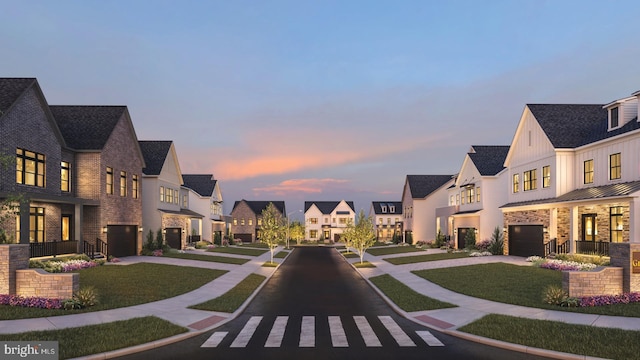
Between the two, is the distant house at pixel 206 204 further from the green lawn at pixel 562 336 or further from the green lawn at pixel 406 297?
the green lawn at pixel 562 336

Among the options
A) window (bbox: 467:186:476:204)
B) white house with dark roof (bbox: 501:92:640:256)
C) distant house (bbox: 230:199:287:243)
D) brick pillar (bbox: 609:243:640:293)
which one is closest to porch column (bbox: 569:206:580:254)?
white house with dark roof (bbox: 501:92:640:256)

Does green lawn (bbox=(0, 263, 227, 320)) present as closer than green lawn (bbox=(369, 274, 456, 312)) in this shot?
Yes

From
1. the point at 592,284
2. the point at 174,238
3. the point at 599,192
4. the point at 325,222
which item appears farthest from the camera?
the point at 325,222

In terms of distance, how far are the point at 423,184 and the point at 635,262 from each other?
2108 inches

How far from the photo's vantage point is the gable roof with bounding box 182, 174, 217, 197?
71.1 metres

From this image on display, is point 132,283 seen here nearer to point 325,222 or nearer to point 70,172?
point 70,172

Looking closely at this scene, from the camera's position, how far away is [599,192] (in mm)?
25391

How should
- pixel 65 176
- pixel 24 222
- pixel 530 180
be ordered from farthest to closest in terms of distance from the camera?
pixel 530 180, pixel 65 176, pixel 24 222

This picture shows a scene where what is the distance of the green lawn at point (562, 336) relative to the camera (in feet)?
33.8

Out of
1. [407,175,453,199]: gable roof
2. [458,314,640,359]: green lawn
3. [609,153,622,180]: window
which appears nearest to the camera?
[458,314,640,359]: green lawn

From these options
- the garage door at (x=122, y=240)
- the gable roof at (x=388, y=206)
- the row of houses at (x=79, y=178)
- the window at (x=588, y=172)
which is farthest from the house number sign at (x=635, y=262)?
the gable roof at (x=388, y=206)

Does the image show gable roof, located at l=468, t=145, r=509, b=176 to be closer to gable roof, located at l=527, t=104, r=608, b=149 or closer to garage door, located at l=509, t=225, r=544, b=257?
garage door, located at l=509, t=225, r=544, b=257

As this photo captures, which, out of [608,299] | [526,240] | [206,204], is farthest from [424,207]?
[608,299]

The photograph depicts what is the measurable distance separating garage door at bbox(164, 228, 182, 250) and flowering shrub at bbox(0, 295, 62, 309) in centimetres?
3112
